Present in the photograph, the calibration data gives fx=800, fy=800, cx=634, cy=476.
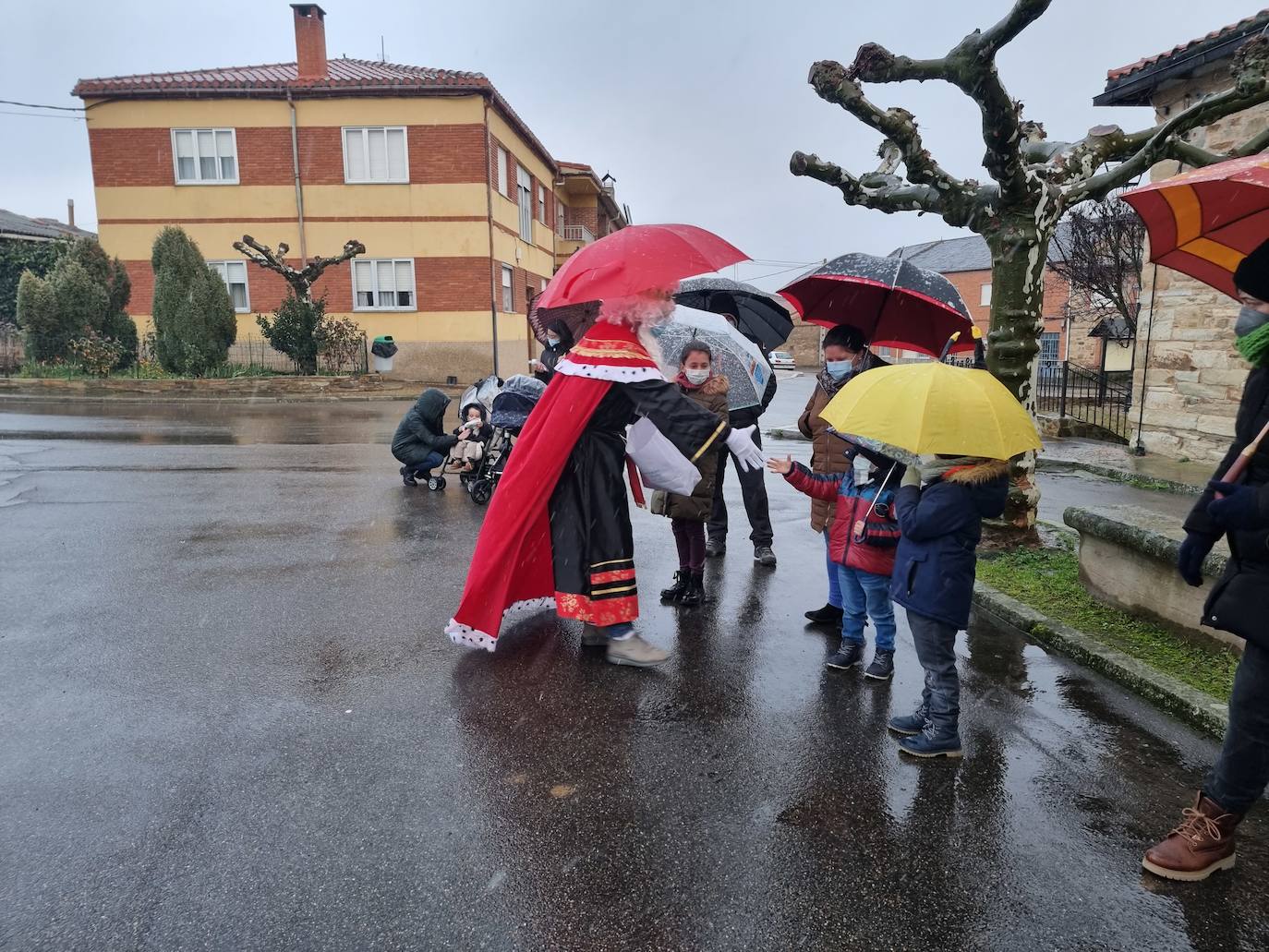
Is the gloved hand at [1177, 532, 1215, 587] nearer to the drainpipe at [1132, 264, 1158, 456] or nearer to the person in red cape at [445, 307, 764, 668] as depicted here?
the person in red cape at [445, 307, 764, 668]

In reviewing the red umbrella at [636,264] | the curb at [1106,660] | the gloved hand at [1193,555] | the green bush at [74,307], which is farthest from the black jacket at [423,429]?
the green bush at [74,307]

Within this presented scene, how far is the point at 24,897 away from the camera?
2.51 meters

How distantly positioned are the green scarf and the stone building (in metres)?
9.07

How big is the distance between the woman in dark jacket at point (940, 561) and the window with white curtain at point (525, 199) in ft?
86.6

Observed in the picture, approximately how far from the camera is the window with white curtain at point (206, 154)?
23.6m

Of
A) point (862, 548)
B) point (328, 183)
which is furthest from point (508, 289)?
point (862, 548)

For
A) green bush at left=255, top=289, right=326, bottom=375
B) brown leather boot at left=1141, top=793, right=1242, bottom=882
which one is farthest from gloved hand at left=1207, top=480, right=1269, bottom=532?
green bush at left=255, top=289, right=326, bottom=375

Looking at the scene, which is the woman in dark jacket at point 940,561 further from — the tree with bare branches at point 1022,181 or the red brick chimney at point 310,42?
the red brick chimney at point 310,42

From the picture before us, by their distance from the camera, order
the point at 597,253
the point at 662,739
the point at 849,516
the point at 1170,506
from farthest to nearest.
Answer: the point at 1170,506, the point at 849,516, the point at 597,253, the point at 662,739

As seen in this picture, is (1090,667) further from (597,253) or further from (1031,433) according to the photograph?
(597,253)

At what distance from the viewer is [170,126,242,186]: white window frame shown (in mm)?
23531

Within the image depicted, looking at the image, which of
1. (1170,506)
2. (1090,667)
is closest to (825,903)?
(1090,667)

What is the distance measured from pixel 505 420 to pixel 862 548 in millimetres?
4372

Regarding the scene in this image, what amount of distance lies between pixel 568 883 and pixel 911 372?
92.9 inches
